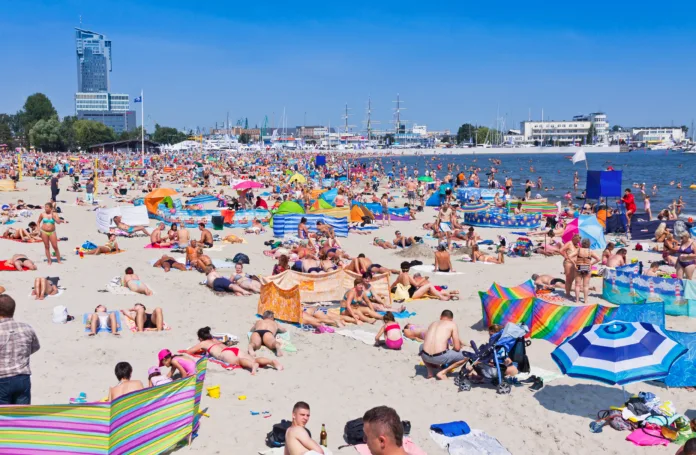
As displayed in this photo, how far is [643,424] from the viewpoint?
5934 mm

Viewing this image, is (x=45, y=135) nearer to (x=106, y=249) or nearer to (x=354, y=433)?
(x=106, y=249)

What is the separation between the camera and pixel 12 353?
4.84m

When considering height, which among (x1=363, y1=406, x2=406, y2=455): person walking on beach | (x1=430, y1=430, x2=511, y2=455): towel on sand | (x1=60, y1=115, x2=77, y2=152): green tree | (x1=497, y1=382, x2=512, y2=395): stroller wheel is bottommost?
(x1=430, y1=430, x2=511, y2=455): towel on sand

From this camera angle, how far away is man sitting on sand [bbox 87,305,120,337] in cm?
830

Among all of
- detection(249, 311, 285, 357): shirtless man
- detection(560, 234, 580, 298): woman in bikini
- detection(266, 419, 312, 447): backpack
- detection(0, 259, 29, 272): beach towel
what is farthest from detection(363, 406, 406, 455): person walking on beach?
detection(0, 259, 29, 272): beach towel

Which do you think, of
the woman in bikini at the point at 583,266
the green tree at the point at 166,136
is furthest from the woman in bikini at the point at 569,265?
the green tree at the point at 166,136

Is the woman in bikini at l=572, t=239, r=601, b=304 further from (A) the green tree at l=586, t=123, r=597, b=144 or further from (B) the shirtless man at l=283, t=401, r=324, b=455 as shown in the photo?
(A) the green tree at l=586, t=123, r=597, b=144

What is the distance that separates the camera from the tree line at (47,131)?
3381 inches

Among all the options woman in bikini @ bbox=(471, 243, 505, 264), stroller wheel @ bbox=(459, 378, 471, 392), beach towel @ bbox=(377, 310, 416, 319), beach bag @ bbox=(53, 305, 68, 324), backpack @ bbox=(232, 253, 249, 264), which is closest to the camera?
stroller wheel @ bbox=(459, 378, 471, 392)

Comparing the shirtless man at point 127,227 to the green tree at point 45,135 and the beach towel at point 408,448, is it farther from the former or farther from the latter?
the green tree at point 45,135

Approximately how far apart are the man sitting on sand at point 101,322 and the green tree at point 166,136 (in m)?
121

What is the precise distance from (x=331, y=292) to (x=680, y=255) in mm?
5919

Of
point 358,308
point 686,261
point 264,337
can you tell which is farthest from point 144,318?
point 686,261

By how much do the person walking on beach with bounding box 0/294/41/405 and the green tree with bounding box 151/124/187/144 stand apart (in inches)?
4918
